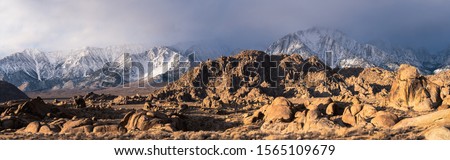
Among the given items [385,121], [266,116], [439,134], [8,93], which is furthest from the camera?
[8,93]

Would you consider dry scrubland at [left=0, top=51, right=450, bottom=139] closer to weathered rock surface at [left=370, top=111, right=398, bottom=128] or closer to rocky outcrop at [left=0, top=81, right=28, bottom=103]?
weathered rock surface at [left=370, top=111, right=398, bottom=128]

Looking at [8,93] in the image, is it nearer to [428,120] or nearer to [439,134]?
[428,120]

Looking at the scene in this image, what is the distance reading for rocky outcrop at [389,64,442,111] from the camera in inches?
1623

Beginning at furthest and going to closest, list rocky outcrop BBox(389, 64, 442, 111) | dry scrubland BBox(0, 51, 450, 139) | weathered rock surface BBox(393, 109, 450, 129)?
rocky outcrop BBox(389, 64, 442, 111) → dry scrubland BBox(0, 51, 450, 139) → weathered rock surface BBox(393, 109, 450, 129)

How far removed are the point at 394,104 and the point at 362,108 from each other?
653 inches

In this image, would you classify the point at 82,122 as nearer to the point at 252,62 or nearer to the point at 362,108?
the point at 362,108

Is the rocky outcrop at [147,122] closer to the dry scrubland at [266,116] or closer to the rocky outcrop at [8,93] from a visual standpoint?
the dry scrubland at [266,116]

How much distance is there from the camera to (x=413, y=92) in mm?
44688

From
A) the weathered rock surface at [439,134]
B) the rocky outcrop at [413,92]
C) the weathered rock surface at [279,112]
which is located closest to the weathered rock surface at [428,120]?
the weathered rock surface at [439,134]

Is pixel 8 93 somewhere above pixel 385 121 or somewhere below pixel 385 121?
above

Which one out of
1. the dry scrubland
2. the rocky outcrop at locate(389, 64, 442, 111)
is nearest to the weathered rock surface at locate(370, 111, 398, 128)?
the dry scrubland

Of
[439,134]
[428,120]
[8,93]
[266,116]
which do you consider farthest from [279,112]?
[8,93]

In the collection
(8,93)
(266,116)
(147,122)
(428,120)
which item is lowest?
(266,116)

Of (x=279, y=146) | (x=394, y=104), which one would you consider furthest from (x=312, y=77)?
(x=279, y=146)
